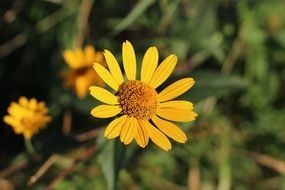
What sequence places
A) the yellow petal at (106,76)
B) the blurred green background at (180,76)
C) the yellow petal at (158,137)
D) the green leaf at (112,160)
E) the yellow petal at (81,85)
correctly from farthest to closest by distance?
the blurred green background at (180,76)
the yellow petal at (81,85)
the green leaf at (112,160)
the yellow petal at (106,76)
the yellow petal at (158,137)

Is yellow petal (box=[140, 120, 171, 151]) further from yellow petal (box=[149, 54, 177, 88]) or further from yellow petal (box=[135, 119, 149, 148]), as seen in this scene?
yellow petal (box=[149, 54, 177, 88])

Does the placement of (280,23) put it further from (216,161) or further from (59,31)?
(59,31)

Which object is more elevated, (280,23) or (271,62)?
(280,23)

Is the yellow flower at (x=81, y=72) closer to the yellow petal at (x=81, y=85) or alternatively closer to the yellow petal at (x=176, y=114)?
the yellow petal at (x=81, y=85)

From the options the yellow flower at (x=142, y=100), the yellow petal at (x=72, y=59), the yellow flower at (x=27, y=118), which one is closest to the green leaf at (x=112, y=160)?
the yellow flower at (x=142, y=100)

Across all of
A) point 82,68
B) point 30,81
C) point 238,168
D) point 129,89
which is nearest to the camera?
point 129,89

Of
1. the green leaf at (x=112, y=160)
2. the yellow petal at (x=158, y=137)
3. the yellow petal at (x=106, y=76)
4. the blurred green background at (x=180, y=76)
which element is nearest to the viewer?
the yellow petal at (x=158, y=137)

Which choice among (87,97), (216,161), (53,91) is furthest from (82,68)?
(216,161)
